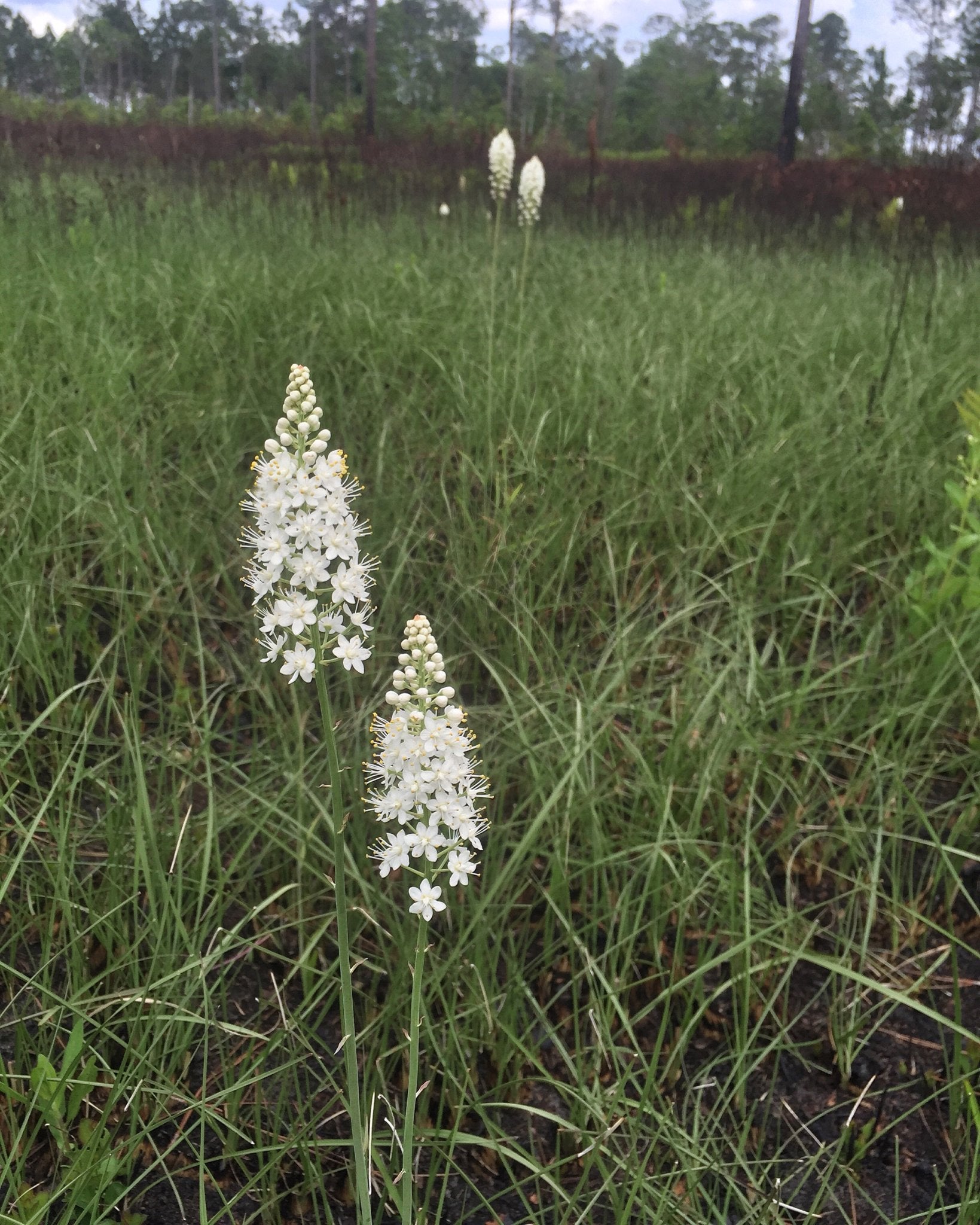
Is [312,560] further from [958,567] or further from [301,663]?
[958,567]

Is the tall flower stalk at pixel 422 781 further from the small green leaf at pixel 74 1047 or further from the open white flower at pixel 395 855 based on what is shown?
the small green leaf at pixel 74 1047

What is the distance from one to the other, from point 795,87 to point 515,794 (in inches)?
644

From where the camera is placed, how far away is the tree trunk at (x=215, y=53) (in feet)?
154

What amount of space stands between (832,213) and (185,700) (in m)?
12.0

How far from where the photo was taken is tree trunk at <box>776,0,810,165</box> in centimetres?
1486

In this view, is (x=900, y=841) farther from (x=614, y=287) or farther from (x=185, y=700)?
(x=614, y=287)

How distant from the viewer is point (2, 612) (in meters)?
2.47

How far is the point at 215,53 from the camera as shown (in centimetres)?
4650

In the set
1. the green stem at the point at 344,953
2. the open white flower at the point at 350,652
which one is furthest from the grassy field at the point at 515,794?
the open white flower at the point at 350,652

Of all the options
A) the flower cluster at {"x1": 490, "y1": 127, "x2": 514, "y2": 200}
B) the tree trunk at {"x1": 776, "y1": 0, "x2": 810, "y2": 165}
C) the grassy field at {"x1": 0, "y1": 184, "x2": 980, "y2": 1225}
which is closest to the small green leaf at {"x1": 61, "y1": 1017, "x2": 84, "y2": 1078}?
the grassy field at {"x1": 0, "y1": 184, "x2": 980, "y2": 1225}

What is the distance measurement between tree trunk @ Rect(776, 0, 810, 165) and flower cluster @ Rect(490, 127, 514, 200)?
11.7 metres

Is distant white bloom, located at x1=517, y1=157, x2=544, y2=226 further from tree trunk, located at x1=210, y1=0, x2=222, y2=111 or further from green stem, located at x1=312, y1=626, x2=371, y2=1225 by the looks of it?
tree trunk, located at x1=210, y1=0, x2=222, y2=111

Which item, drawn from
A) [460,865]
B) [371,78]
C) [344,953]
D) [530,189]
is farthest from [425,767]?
[371,78]

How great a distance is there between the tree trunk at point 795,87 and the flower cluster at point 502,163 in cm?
1167
